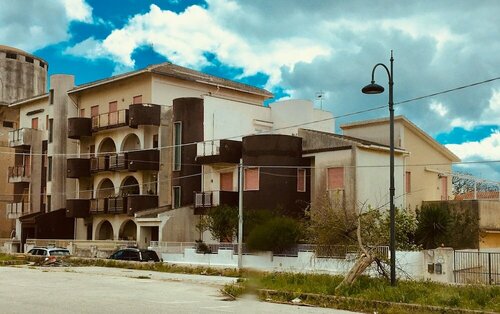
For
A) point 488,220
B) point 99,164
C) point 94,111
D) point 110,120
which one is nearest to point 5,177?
point 94,111

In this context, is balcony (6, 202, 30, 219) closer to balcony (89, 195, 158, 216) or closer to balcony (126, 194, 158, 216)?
balcony (89, 195, 158, 216)

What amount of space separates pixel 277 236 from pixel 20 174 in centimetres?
3731

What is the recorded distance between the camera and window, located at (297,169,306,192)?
4303 cm

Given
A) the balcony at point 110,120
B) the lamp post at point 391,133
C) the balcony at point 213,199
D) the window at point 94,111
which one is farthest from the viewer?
the window at point 94,111

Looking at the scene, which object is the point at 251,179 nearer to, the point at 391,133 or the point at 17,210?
the point at 391,133

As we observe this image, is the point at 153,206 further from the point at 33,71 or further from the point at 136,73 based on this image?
the point at 33,71

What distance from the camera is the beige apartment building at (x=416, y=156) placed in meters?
45.1

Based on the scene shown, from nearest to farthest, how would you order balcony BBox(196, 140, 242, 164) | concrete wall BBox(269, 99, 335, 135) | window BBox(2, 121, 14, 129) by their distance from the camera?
balcony BBox(196, 140, 242, 164), concrete wall BBox(269, 99, 335, 135), window BBox(2, 121, 14, 129)

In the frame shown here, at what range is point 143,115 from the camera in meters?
49.8

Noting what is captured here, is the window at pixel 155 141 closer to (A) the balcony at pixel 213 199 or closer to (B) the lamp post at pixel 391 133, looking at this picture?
(A) the balcony at pixel 213 199

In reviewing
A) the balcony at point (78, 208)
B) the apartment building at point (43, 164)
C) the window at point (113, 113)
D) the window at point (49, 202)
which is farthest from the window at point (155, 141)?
the window at point (49, 202)

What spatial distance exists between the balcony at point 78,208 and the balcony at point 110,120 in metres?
6.19

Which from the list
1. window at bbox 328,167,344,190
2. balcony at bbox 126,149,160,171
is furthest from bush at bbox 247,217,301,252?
balcony at bbox 126,149,160,171

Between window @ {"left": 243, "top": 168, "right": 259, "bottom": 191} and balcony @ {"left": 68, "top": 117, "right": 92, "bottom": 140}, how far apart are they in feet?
62.9
